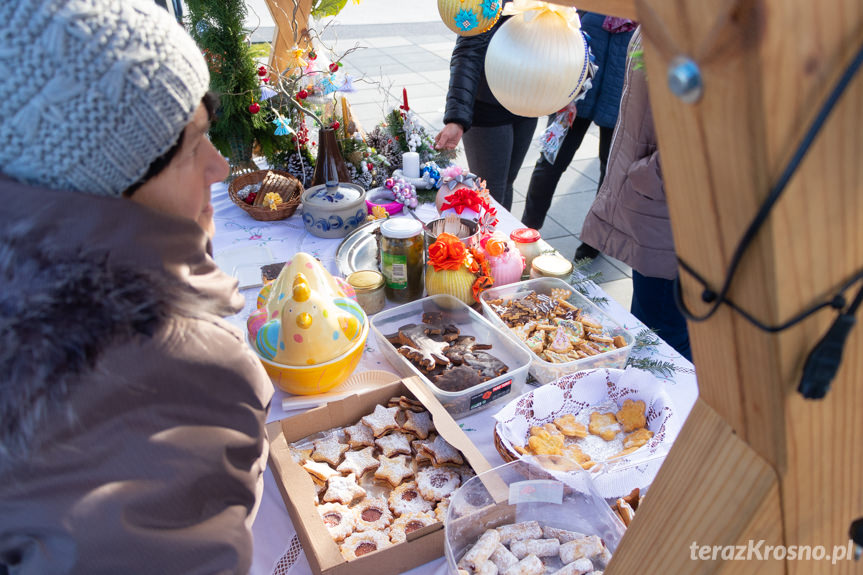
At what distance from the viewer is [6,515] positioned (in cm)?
57

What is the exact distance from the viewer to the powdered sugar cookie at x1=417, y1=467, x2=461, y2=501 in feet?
3.31

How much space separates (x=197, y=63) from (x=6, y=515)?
52 cm

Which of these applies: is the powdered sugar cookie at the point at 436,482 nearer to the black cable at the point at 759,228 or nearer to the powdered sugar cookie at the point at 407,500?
the powdered sugar cookie at the point at 407,500

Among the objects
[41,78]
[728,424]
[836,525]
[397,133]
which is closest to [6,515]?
[41,78]

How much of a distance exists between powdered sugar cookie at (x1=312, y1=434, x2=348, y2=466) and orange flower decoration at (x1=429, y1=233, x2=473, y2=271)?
1.85 feet

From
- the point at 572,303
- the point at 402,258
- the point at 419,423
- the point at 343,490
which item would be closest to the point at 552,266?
the point at 572,303

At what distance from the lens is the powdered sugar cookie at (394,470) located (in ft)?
3.44

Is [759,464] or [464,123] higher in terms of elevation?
[759,464]

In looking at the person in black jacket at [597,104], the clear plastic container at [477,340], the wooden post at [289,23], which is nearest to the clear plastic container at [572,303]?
the clear plastic container at [477,340]

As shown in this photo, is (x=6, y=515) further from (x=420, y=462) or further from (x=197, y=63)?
(x=420, y=462)

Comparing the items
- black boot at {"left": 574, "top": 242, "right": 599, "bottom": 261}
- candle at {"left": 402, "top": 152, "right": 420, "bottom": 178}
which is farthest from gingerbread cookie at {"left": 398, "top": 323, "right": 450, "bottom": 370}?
black boot at {"left": 574, "top": 242, "right": 599, "bottom": 261}

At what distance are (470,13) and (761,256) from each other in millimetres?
1492

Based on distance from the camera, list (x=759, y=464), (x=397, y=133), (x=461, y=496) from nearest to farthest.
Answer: (x=759, y=464) < (x=461, y=496) < (x=397, y=133)

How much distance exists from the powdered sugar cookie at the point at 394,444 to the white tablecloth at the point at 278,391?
150 mm
